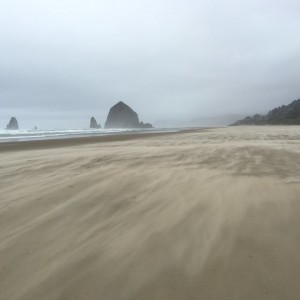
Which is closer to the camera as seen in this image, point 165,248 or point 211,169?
point 165,248

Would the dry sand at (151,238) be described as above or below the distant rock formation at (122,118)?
below

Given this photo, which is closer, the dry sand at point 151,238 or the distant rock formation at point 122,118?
the dry sand at point 151,238

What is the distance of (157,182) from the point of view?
5172mm

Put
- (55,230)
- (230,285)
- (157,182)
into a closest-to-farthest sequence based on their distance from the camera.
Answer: (230,285)
(55,230)
(157,182)

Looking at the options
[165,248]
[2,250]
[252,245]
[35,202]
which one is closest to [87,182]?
[35,202]

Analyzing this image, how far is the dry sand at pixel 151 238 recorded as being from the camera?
2.19 metres

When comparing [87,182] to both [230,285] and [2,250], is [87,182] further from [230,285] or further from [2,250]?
[230,285]

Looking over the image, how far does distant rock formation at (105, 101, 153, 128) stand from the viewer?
140 meters

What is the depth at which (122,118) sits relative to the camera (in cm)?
14088

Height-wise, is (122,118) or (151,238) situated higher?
(122,118)

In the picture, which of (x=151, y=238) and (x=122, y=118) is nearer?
(x=151, y=238)

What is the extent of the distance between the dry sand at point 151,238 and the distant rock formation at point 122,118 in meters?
135

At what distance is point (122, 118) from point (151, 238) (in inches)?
5509

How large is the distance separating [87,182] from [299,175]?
4.36 metres
